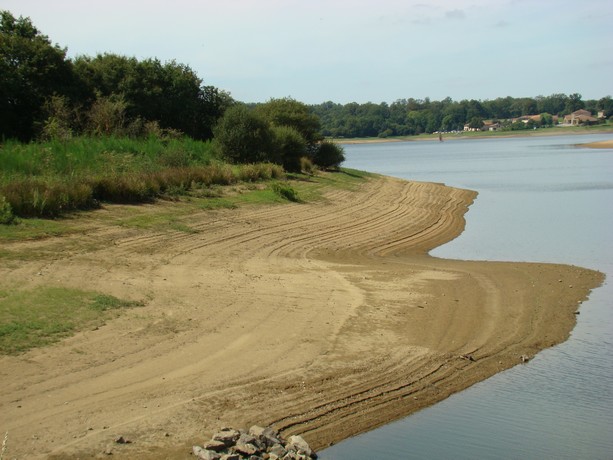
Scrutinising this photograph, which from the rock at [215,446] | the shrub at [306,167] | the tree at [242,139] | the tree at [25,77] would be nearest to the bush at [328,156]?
the shrub at [306,167]

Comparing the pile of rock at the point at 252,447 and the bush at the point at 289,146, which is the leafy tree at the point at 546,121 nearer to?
the bush at the point at 289,146

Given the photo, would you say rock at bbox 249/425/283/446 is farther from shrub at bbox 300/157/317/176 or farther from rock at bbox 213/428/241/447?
shrub at bbox 300/157/317/176

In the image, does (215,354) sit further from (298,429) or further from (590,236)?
(590,236)

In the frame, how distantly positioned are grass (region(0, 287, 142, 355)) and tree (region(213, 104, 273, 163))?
1972 centimetres

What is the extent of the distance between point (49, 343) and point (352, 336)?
4.06m

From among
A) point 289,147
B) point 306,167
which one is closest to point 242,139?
point 289,147

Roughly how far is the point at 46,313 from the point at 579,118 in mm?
177568

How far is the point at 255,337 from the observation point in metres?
10.2

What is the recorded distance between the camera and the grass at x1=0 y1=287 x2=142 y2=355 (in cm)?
892

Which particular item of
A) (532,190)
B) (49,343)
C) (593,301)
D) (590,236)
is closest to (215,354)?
(49,343)

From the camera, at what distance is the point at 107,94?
1289 inches

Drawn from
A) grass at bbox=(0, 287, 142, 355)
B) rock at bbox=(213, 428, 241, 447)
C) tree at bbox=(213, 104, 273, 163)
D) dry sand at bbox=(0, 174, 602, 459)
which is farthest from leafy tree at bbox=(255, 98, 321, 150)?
rock at bbox=(213, 428, 241, 447)

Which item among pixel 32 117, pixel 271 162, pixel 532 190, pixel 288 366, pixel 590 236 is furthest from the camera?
pixel 532 190

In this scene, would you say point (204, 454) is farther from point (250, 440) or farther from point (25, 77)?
point (25, 77)
